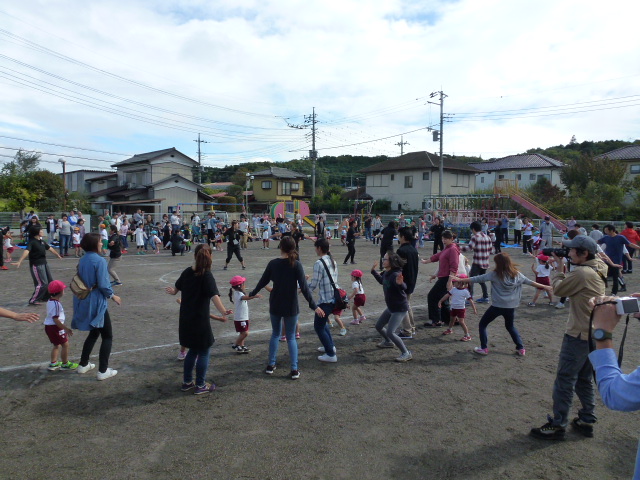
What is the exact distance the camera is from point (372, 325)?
8.20 meters

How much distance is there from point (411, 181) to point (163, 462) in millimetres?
48024

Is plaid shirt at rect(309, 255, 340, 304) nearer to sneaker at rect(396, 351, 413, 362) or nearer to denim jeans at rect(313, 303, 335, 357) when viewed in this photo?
denim jeans at rect(313, 303, 335, 357)

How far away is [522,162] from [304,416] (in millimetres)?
58915

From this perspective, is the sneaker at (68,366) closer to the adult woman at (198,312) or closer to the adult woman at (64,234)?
the adult woman at (198,312)

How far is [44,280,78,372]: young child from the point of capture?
555cm

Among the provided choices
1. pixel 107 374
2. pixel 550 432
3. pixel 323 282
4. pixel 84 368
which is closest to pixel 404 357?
pixel 323 282

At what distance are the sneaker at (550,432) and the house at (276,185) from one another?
52471 millimetres

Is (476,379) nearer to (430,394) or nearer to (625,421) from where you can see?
(430,394)

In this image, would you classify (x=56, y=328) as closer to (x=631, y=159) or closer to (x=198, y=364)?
(x=198, y=364)

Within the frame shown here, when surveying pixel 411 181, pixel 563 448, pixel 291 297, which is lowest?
pixel 563 448

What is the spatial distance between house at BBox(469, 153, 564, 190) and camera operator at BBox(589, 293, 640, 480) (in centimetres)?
5146

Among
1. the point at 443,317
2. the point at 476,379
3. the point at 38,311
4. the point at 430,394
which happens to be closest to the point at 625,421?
the point at 476,379

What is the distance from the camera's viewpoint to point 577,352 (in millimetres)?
4199

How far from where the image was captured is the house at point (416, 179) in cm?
4819
